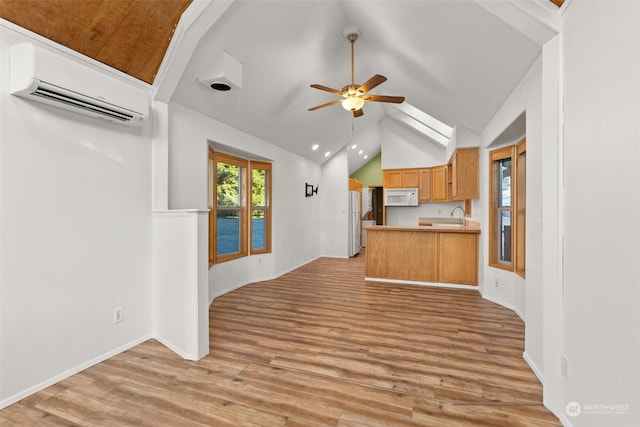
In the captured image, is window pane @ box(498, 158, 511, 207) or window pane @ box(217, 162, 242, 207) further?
window pane @ box(217, 162, 242, 207)

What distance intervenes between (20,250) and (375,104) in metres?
6.16

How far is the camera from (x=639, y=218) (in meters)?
1.11

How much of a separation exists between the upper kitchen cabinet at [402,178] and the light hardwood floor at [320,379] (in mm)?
3985

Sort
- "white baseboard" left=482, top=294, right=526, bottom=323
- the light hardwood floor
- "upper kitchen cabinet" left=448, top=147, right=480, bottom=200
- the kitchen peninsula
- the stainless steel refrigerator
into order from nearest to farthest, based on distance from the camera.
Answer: the light hardwood floor, "white baseboard" left=482, top=294, right=526, bottom=323, "upper kitchen cabinet" left=448, top=147, right=480, bottom=200, the kitchen peninsula, the stainless steel refrigerator

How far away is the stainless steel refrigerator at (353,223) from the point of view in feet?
25.7

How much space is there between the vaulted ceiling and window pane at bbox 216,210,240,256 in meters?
1.39

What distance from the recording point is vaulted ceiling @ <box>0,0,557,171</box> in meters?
2.11

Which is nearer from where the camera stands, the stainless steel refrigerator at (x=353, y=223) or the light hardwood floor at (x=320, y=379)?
the light hardwood floor at (x=320, y=379)

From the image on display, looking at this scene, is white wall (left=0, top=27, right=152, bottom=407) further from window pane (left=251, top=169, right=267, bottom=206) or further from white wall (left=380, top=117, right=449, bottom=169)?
white wall (left=380, top=117, right=449, bottom=169)

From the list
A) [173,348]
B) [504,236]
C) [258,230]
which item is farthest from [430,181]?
[173,348]

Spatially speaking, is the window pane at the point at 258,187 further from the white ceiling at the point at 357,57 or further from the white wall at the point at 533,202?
the white wall at the point at 533,202

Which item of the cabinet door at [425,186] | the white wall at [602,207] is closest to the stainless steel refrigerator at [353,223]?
the cabinet door at [425,186]

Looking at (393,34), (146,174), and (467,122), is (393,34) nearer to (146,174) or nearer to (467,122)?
(467,122)

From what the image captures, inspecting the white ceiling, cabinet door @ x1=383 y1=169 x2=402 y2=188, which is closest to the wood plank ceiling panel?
the white ceiling
